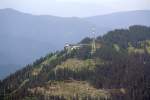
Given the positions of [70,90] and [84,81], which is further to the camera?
[84,81]

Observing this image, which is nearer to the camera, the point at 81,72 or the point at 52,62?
the point at 81,72

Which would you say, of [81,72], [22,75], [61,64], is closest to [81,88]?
[81,72]

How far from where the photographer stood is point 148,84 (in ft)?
540

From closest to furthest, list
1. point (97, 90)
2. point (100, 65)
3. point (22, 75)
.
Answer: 1. point (97, 90)
2. point (100, 65)
3. point (22, 75)

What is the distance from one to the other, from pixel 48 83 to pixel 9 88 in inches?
804

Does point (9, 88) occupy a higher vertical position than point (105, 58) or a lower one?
lower

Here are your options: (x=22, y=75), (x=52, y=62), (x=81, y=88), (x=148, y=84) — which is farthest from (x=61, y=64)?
(x=148, y=84)

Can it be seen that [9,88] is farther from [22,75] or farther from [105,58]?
[105,58]

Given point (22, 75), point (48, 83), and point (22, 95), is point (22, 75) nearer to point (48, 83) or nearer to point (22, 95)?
point (48, 83)

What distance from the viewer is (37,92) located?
14950 cm

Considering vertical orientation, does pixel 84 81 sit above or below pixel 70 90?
above

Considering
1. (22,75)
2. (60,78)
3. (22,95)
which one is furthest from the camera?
(22,75)

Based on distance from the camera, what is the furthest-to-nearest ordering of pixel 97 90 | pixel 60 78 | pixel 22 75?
pixel 22 75 → pixel 60 78 → pixel 97 90

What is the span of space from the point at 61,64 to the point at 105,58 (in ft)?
76.9
